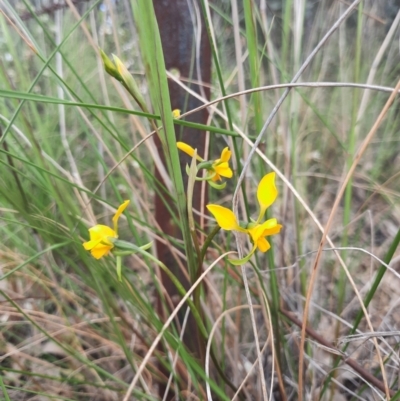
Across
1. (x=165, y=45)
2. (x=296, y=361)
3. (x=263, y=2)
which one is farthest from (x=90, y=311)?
(x=263, y=2)

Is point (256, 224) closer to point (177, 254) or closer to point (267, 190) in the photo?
point (267, 190)

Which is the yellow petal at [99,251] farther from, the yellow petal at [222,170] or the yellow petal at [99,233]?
the yellow petal at [222,170]

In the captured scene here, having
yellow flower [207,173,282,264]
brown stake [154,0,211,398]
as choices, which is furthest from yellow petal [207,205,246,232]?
brown stake [154,0,211,398]

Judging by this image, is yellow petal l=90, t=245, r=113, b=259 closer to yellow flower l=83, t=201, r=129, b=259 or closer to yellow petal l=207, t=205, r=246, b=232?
yellow flower l=83, t=201, r=129, b=259

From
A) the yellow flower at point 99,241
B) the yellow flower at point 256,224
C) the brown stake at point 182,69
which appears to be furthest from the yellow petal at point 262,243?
the brown stake at point 182,69

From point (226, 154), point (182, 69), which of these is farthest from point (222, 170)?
point (182, 69)

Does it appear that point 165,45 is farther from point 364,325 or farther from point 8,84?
point 364,325
